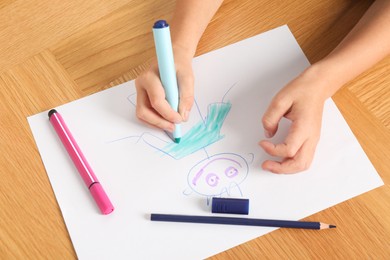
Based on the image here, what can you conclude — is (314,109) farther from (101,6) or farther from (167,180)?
(101,6)

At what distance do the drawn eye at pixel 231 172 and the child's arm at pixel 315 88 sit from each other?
39mm

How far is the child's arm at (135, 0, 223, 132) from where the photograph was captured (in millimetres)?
663

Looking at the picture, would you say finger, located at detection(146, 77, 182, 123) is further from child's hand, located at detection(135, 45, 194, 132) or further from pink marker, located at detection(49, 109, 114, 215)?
pink marker, located at detection(49, 109, 114, 215)

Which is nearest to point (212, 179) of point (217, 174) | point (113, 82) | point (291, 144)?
point (217, 174)

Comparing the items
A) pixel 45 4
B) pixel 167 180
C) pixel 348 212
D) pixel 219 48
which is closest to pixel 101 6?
pixel 45 4

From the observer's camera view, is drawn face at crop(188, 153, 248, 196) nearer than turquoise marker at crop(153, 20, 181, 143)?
No

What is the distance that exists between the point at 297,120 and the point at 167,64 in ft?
0.61

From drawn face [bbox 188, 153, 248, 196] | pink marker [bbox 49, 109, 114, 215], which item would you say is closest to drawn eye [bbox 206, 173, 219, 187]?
drawn face [bbox 188, 153, 248, 196]

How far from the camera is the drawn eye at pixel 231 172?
0.66m

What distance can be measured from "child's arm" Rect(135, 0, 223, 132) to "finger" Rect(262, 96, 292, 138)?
10 cm

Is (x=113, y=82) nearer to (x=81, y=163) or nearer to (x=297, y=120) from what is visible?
(x=81, y=163)

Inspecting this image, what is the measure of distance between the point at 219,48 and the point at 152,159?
0.20 m

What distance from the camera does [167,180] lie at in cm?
66

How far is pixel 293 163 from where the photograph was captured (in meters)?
0.64
